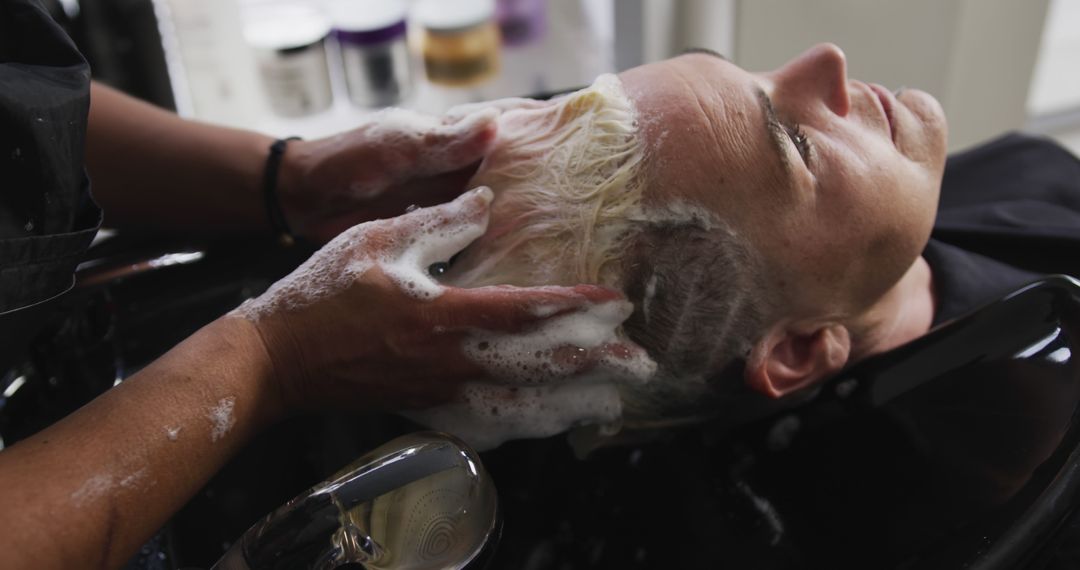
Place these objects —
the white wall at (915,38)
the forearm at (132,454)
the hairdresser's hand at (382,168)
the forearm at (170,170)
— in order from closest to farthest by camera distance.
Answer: the forearm at (132,454) < the hairdresser's hand at (382,168) < the forearm at (170,170) < the white wall at (915,38)

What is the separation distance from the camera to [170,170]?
1117mm

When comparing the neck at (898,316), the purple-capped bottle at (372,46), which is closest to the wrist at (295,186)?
the neck at (898,316)

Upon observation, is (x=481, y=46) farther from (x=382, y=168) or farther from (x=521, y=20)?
(x=382, y=168)

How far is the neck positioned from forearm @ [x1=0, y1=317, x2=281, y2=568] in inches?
24.8

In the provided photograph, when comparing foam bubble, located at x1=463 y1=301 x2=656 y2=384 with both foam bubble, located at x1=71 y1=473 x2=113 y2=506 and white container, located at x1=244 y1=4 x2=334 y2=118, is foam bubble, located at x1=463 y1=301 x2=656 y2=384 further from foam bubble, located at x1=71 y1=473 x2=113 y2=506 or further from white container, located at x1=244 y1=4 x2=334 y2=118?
white container, located at x1=244 y1=4 x2=334 y2=118

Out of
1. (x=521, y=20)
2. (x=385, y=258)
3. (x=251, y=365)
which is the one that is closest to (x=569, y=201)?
(x=385, y=258)

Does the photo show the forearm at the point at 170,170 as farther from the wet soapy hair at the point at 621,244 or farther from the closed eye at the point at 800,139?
the closed eye at the point at 800,139

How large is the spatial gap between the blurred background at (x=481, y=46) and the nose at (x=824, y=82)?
78 cm

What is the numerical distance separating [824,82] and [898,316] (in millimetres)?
299

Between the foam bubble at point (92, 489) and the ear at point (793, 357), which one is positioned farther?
the ear at point (793, 357)

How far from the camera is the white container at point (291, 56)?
177 cm

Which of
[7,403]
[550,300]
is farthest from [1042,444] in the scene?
[7,403]

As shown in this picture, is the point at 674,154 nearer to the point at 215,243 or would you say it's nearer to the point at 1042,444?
the point at 1042,444

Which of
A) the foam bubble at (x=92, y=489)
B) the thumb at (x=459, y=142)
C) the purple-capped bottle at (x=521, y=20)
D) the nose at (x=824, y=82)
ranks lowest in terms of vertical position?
the purple-capped bottle at (x=521, y=20)
